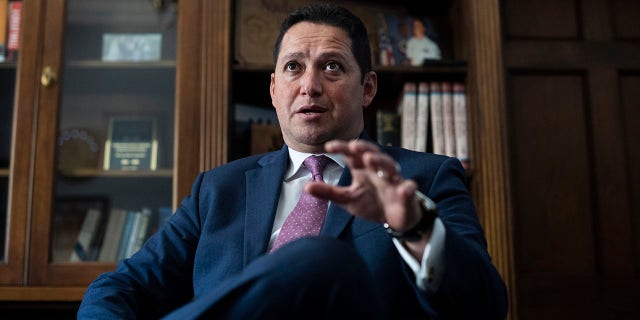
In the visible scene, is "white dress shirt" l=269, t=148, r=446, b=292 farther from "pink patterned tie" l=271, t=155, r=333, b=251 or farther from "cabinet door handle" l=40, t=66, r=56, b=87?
"cabinet door handle" l=40, t=66, r=56, b=87

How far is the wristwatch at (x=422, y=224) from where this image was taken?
2.91ft

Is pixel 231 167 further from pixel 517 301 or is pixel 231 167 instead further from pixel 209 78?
pixel 517 301

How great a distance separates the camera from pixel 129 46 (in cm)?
204

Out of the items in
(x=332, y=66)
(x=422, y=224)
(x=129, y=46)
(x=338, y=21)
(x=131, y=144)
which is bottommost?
(x=422, y=224)

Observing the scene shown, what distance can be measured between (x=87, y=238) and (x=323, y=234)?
1.04m

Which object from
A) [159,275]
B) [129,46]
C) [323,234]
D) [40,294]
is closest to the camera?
[323,234]

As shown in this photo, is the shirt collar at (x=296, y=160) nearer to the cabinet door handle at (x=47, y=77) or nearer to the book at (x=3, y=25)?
the cabinet door handle at (x=47, y=77)

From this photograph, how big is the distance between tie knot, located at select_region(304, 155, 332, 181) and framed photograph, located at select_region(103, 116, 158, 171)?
28.8 inches

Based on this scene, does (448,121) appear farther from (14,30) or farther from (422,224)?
(14,30)

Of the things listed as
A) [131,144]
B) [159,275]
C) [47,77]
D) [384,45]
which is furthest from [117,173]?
[384,45]

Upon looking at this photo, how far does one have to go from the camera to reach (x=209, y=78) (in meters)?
1.89

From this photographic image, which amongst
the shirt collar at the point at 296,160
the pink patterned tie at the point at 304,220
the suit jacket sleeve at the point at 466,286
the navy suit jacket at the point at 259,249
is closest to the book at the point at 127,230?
the navy suit jacket at the point at 259,249

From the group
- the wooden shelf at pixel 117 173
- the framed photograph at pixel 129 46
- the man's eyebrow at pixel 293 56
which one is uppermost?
the framed photograph at pixel 129 46

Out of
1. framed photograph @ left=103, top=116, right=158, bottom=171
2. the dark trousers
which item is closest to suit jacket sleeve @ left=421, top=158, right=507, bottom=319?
the dark trousers
